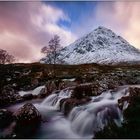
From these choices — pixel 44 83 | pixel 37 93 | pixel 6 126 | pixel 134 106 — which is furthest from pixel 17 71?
pixel 134 106

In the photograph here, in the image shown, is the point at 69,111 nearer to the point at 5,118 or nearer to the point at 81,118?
the point at 81,118

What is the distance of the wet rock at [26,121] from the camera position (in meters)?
6.80

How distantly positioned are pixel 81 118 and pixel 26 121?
1477 millimetres

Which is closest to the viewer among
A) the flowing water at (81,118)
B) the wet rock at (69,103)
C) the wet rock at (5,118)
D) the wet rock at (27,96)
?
the flowing water at (81,118)

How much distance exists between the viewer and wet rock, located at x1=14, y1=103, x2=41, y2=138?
6.80 metres

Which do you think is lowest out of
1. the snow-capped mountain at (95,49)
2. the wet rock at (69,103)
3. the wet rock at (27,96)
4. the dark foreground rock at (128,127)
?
the dark foreground rock at (128,127)

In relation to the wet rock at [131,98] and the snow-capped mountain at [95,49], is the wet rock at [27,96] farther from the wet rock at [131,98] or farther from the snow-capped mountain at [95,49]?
the snow-capped mountain at [95,49]

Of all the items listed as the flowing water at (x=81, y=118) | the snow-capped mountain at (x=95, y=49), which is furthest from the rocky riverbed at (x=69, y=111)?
the snow-capped mountain at (x=95, y=49)

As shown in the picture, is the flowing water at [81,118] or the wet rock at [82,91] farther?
the wet rock at [82,91]

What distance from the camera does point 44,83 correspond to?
10883 millimetres

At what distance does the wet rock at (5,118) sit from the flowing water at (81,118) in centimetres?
87

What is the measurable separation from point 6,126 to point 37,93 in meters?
2.86

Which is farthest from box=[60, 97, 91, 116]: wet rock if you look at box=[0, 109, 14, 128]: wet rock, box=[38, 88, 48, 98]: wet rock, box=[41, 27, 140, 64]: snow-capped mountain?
box=[41, 27, 140, 64]: snow-capped mountain

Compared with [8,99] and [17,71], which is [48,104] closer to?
[8,99]
